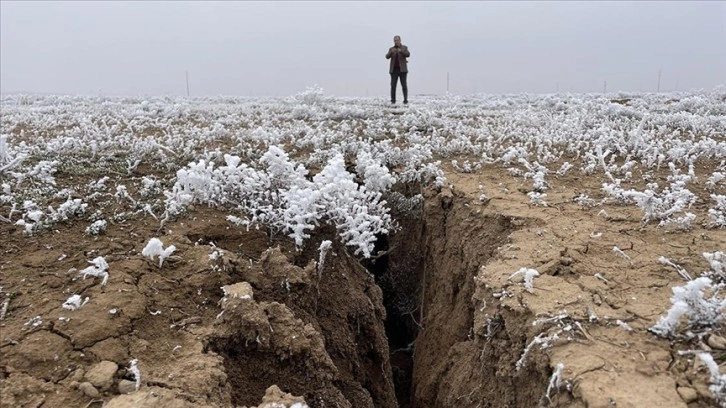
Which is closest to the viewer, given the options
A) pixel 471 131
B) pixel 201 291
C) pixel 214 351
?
pixel 214 351

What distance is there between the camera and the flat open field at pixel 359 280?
2535 mm

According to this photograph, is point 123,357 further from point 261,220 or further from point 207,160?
point 207,160

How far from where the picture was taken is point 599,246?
150 inches

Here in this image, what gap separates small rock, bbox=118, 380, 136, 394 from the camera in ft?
8.09

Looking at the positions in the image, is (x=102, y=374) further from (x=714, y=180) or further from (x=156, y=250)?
(x=714, y=180)

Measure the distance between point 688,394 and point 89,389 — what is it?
2666mm

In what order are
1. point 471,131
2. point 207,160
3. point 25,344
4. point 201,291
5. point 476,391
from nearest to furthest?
point 25,344, point 201,291, point 476,391, point 207,160, point 471,131

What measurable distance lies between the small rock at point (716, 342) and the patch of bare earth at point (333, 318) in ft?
0.04

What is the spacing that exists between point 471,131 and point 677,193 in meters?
4.74

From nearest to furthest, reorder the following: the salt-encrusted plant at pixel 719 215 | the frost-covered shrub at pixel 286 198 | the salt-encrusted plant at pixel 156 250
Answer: the salt-encrusted plant at pixel 156 250
the salt-encrusted plant at pixel 719 215
the frost-covered shrub at pixel 286 198

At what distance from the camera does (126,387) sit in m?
2.48

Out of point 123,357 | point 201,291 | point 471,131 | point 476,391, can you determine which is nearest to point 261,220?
point 201,291

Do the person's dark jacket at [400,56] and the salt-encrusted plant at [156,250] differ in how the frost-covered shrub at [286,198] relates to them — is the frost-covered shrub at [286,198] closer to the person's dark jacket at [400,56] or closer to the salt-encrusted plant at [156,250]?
the salt-encrusted plant at [156,250]

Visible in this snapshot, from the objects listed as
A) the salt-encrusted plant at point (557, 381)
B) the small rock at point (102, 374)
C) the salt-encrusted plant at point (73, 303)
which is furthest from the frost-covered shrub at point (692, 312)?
the salt-encrusted plant at point (73, 303)
